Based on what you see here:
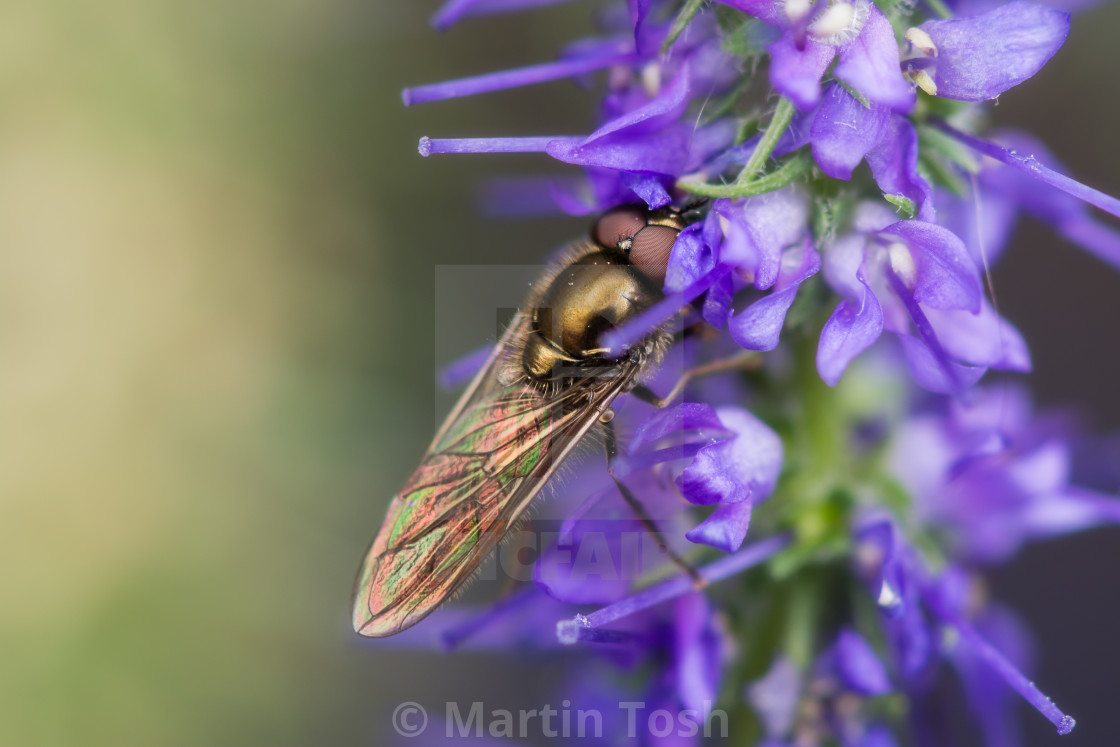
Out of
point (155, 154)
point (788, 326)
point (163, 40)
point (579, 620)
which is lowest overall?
point (579, 620)

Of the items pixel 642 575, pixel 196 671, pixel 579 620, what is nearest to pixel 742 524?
pixel 579 620

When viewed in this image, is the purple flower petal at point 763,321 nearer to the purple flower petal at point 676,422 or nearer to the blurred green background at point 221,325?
the purple flower petal at point 676,422

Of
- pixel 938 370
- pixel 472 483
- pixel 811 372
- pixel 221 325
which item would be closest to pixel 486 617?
pixel 472 483

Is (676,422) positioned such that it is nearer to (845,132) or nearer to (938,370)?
(938,370)

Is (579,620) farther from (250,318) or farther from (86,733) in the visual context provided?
(250,318)

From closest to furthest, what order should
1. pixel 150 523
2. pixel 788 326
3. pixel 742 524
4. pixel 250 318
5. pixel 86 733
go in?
pixel 742 524, pixel 788 326, pixel 86 733, pixel 150 523, pixel 250 318

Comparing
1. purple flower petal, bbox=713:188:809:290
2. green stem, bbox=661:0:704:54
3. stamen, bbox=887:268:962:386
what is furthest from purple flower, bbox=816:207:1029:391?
green stem, bbox=661:0:704:54

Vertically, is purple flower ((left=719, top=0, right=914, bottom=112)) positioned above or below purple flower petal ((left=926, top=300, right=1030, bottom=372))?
above

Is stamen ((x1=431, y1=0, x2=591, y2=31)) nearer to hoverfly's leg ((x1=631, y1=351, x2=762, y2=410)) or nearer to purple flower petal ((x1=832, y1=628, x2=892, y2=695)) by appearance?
hoverfly's leg ((x1=631, y1=351, x2=762, y2=410))

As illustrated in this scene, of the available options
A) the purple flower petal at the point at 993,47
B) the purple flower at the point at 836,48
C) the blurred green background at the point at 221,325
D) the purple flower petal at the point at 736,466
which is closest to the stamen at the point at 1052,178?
the purple flower petal at the point at 993,47
